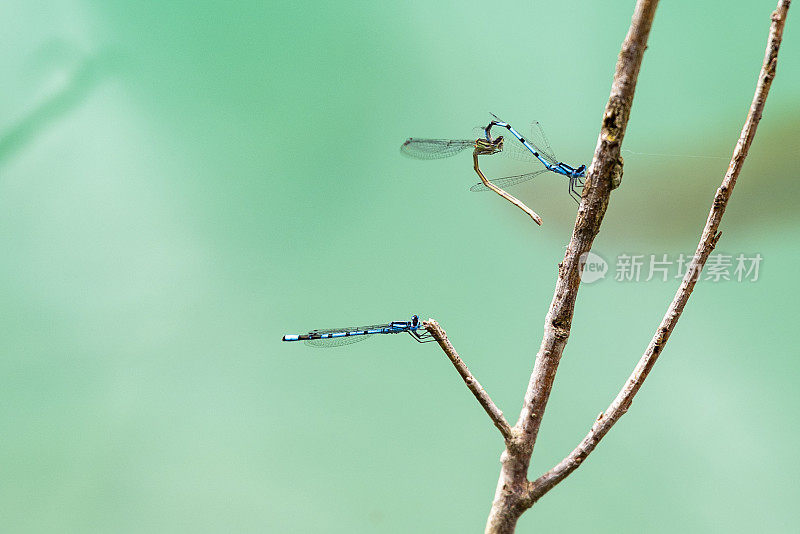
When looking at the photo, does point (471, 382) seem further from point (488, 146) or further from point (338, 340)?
point (488, 146)

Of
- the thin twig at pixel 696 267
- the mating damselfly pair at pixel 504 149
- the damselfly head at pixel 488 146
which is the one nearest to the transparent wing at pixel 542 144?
the mating damselfly pair at pixel 504 149

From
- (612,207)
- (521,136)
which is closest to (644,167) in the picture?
(612,207)

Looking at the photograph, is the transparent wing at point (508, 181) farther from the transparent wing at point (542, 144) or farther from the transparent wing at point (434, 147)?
the transparent wing at point (434, 147)

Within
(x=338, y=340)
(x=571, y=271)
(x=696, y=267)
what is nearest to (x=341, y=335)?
(x=338, y=340)

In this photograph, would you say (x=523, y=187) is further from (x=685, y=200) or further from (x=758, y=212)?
(x=758, y=212)

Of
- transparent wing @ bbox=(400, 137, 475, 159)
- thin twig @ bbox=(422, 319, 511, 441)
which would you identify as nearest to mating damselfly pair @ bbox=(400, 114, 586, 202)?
transparent wing @ bbox=(400, 137, 475, 159)

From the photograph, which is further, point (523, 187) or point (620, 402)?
point (523, 187)
